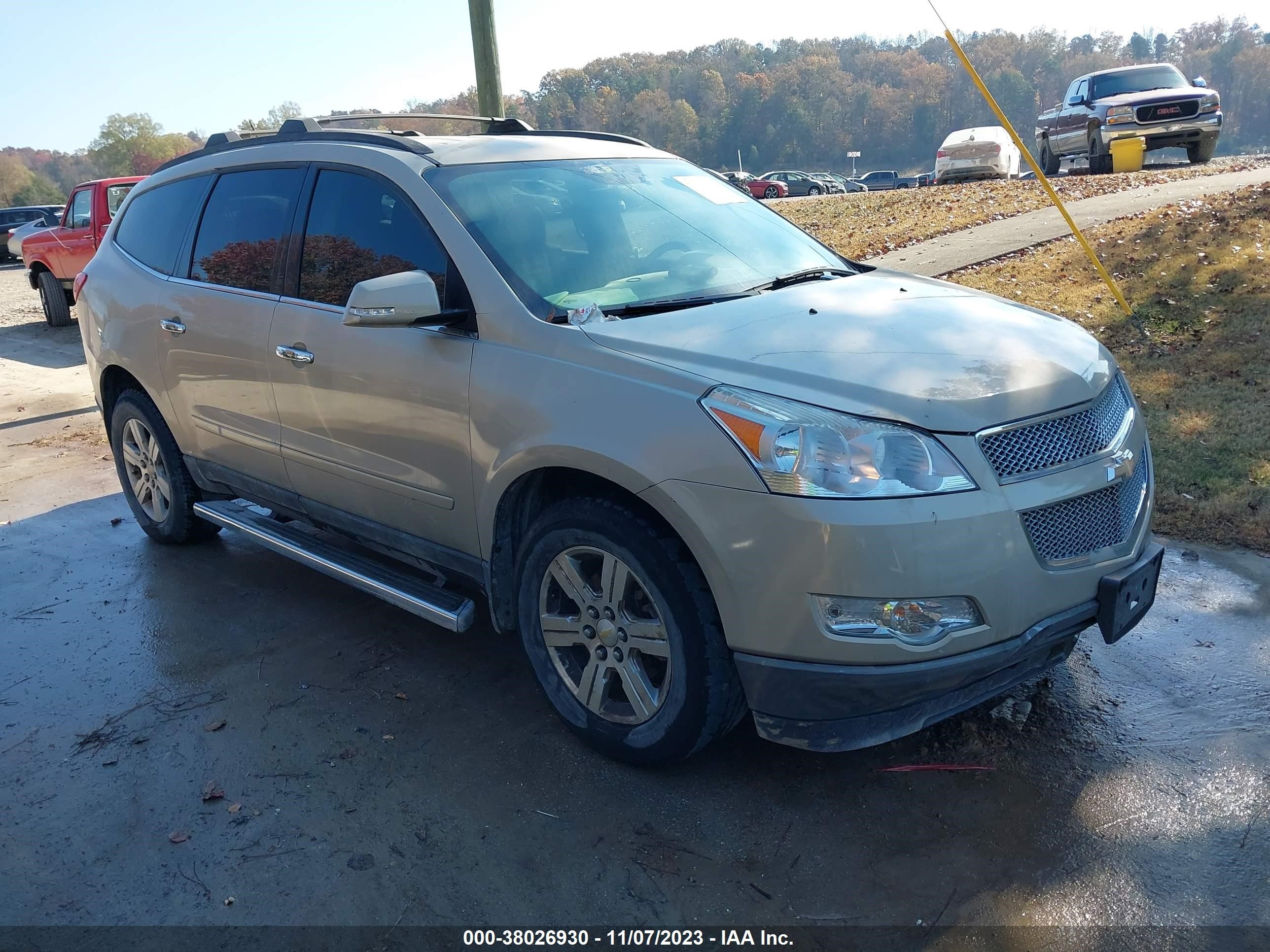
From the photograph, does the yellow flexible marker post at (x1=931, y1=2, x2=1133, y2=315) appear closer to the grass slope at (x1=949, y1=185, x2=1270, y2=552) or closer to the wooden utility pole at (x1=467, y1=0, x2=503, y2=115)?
the grass slope at (x1=949, y1=185, x2=1270, y2=552)

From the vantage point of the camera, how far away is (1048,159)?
1986 cm

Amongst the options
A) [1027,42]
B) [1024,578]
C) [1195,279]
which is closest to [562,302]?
[1024,578]

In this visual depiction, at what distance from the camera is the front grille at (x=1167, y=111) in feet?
54.3

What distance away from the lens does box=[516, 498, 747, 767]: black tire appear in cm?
300

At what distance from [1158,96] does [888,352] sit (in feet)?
54.4

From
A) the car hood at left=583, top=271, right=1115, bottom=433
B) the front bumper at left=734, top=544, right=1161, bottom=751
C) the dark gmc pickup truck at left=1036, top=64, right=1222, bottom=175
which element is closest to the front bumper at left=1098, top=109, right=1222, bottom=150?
the dark gmc pickup truck at left=1036, top=64, right=1222, bottom=175

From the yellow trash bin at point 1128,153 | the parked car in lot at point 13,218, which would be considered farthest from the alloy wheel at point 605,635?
the parked car in lot at point 13,218

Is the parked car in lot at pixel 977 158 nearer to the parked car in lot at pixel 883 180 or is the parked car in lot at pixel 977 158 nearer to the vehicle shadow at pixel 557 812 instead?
the vehicle shadow at pixel 557 812

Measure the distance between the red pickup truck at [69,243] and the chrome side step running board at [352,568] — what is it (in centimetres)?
1098

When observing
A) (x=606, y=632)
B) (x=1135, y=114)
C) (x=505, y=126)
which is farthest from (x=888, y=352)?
(x=1135, y=114)

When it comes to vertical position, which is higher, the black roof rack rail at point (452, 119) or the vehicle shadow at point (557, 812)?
the black roof rack rail at point (452, 119)

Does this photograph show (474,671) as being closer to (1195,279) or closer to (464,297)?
(464,297)

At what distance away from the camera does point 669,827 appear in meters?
3.05

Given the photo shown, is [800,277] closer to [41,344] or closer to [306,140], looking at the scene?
[306,140]
